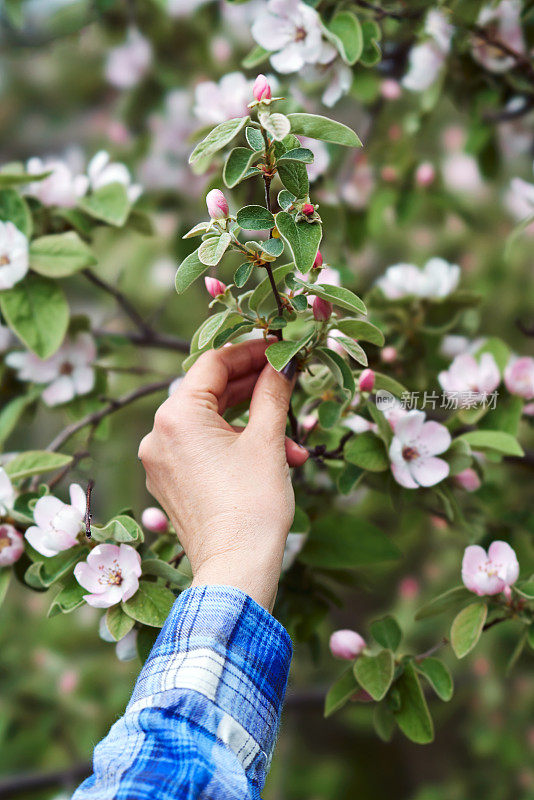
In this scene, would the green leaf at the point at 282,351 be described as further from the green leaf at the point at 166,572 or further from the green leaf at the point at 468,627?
the green leaf at the point at 468,627

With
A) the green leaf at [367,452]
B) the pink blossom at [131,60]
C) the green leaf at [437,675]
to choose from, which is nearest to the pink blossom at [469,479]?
the green leaf at [367,452]

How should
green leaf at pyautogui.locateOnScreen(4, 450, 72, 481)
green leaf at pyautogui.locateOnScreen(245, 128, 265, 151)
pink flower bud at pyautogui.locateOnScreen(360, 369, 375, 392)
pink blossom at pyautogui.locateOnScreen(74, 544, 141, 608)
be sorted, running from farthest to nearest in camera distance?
green leaf at pyautogui.locateOnScreen(4, 450, 72, 481) → pink flower bud at pyautogui.locateOnScreen(360, 369, 375, 392) → pink blossom at pyautogui.locateOnScreen(74, 544, 141, 608) → green leaf at pyautogui.locateOnScreen(245, 128, 265, 151)

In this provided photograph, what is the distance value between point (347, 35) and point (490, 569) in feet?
2.73

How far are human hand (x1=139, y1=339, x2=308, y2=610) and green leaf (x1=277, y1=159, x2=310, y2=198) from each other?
0.72 ft

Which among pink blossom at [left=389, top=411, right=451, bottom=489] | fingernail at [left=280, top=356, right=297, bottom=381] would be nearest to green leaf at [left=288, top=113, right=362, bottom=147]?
fingernail at [left=280, top=356, right=297, bottom=381]

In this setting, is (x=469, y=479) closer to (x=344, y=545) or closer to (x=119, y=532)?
(x=344, y=545)

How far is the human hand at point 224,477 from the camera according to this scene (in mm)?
845

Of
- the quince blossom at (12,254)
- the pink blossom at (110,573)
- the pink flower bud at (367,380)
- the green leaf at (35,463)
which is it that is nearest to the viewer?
the pink blossom at (110,573)

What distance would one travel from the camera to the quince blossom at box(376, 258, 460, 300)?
1.38 metres

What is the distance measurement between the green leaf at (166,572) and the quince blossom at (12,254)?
0.54 meters

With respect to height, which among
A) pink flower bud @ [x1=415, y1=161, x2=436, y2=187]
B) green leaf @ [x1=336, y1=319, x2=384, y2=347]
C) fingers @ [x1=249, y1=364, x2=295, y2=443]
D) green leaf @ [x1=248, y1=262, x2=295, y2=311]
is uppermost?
green leaf @ [x1=248, y1=262, x2=295, y2=311]

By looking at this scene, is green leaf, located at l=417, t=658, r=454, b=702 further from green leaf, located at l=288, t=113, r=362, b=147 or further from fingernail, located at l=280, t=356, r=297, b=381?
green leaf, located at l=288, t=113, r=362, b=147

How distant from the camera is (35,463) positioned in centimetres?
114

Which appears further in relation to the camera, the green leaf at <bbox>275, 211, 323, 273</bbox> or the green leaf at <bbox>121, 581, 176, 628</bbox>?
the green leaf at <bbox>121, 581, 176, 628</bbox>
